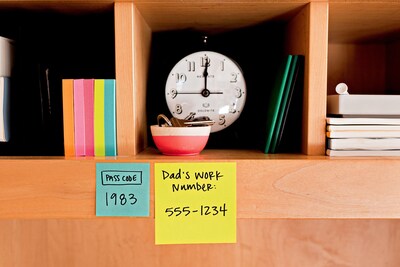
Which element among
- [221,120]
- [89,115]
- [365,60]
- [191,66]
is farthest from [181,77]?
[365,60]

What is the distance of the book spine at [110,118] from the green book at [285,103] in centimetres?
33

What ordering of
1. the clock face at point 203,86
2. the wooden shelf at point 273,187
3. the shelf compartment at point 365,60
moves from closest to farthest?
the wooden shelf at point 273,187, the clock face at point 203,86, the shelf compartment at point 365,60

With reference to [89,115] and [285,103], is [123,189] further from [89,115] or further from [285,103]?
[285,103]

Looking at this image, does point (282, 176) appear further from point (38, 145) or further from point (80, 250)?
point (80, 250)

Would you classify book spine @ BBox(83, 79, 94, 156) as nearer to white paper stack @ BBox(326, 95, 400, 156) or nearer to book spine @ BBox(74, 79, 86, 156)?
book spine @ BBox(74, 79, 86, 156)

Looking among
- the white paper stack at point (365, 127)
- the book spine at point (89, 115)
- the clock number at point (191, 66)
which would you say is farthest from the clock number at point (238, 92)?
the book spine at point (89, 115)

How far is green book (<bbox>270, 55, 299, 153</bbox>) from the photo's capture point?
76 centimetres

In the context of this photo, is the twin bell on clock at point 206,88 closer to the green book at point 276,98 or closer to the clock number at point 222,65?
the clock number at point 222,65

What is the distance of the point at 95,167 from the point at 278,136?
1.24 feet

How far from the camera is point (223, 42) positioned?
102 centimetres

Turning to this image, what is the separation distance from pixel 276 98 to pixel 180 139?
8.7 inches

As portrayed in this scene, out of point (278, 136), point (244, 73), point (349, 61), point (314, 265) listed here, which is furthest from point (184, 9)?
point (314, 265)

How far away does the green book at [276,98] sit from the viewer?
0.76 m

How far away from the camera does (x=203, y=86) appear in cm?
85
